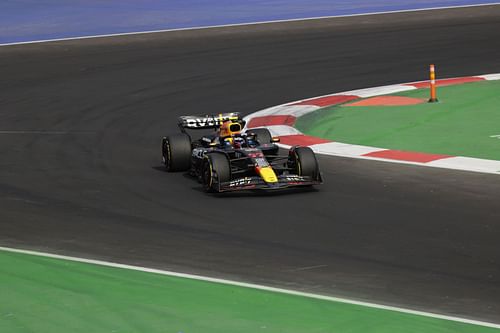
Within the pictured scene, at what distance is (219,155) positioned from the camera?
539 inches

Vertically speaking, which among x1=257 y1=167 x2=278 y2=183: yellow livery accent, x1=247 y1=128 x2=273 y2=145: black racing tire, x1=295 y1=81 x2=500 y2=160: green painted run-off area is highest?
x1=247 y1=128 x2=273 y2=145: black racing tire

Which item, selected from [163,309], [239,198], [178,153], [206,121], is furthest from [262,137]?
[163,309]

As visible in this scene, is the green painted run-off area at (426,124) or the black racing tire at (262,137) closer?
the black racing tire at (262,137)

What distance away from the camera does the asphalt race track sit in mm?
10125

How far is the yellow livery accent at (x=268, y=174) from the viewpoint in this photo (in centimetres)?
1341

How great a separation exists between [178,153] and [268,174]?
6.12ft

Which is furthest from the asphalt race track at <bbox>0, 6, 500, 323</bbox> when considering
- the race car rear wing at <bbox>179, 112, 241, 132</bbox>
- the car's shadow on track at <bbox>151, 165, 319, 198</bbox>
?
the race car rear wing at <bbox>179, 112, 241, 132</bbox>

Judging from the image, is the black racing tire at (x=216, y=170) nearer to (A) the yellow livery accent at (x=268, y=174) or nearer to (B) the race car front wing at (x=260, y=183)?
(B) the race car front wing at (x=260, y=183)

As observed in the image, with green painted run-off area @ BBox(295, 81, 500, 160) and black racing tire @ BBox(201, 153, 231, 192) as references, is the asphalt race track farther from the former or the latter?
green painted run-off area @ BBox(295, 81, 500, 160)

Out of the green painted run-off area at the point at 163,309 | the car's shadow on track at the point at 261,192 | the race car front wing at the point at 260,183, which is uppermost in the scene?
the green painted run-off area at the point at 163,309

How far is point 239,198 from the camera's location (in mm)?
13391

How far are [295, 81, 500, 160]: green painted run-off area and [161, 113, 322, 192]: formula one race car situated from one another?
9.08 ft

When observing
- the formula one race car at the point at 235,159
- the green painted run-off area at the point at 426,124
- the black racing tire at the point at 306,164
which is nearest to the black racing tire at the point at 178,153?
the formula one race car at the point at 235,159

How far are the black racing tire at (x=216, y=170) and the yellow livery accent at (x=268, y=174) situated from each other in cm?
40
